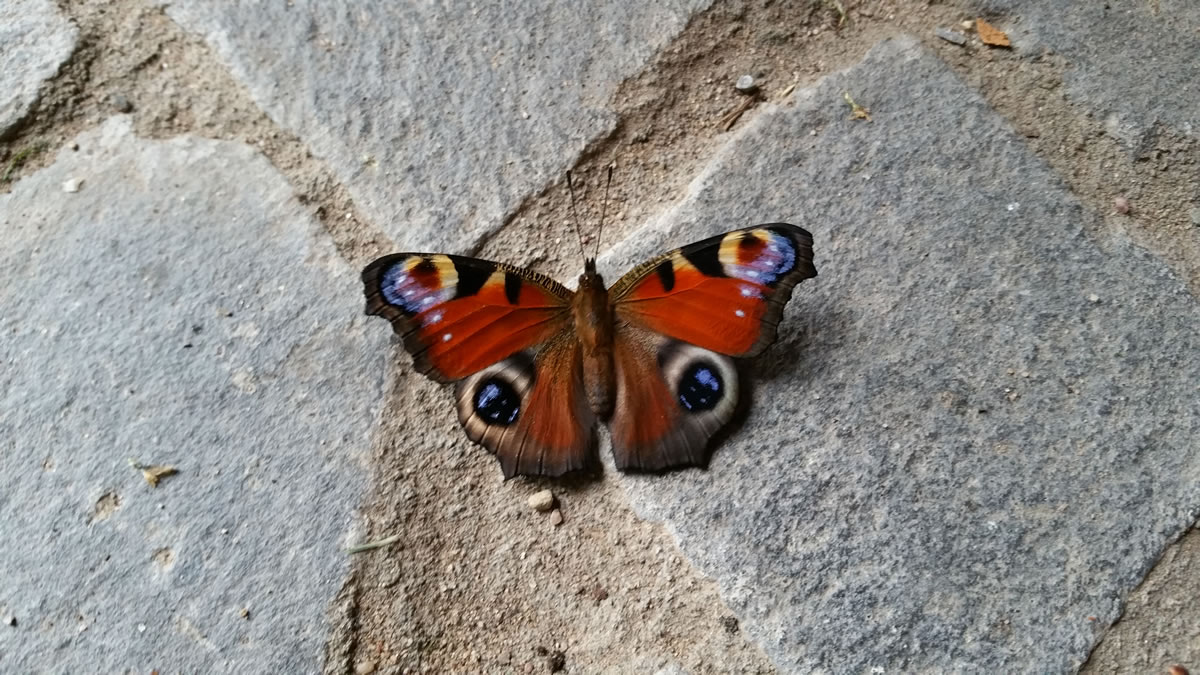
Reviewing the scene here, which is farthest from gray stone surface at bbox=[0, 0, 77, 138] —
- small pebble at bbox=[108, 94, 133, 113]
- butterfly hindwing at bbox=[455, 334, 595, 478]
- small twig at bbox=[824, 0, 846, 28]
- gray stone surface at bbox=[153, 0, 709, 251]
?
small twig at bbox=[824, 0, 846, 28]

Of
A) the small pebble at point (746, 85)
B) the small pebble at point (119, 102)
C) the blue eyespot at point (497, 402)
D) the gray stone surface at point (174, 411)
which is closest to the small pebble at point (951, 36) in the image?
the small pebble at point (746, 85)

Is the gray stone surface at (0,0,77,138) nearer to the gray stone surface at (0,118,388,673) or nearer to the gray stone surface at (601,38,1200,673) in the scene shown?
the gray stone surface at (0,118,388,673)

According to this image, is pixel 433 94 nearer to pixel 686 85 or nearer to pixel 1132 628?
pixel 686 85

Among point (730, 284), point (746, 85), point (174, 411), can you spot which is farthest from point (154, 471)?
point (746, 85)

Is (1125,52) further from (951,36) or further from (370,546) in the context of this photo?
(370,546)

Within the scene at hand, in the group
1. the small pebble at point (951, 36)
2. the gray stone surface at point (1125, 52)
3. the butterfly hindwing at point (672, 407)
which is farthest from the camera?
the small pebble at point (951, 36)

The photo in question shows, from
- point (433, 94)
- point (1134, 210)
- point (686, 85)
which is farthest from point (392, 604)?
point (1134, 210)

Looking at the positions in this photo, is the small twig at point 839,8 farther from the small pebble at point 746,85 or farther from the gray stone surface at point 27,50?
the gray stone surface at point 27,50
